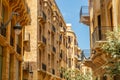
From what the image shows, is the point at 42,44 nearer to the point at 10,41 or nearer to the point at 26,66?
the point at 26,66

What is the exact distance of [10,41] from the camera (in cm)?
2262

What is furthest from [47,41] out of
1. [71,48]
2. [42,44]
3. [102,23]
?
[71,48]

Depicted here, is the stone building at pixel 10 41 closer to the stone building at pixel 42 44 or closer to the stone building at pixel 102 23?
the stone building at pixel 102 23

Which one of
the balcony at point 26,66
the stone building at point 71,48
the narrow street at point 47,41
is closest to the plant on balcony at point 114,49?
the narrow street at point 47,41

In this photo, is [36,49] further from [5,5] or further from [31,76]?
[5,5]

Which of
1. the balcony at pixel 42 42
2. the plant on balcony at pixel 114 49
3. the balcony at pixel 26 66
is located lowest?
the balcony at pixel 26 66

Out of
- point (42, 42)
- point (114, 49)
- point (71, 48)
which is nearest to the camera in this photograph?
point (114, 49)

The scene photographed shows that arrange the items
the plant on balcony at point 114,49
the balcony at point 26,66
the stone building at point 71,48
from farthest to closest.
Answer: the stone building at point 71,48 → the balcony at point 26,66 → the plant on balcony at point 114,49

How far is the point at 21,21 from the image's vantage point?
82.4 feet

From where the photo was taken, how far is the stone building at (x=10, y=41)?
2064cm

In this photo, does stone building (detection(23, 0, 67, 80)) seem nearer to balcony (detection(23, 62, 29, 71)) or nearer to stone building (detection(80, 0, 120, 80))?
balcony (detection(23, 62, 29, 71))

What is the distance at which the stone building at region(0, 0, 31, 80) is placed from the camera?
20641 millimetres

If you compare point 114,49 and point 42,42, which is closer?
point 114,49

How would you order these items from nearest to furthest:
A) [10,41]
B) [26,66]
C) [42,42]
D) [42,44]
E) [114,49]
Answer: [114,49] → [10,41] → [26,66] → [42,42] → [42,44]
